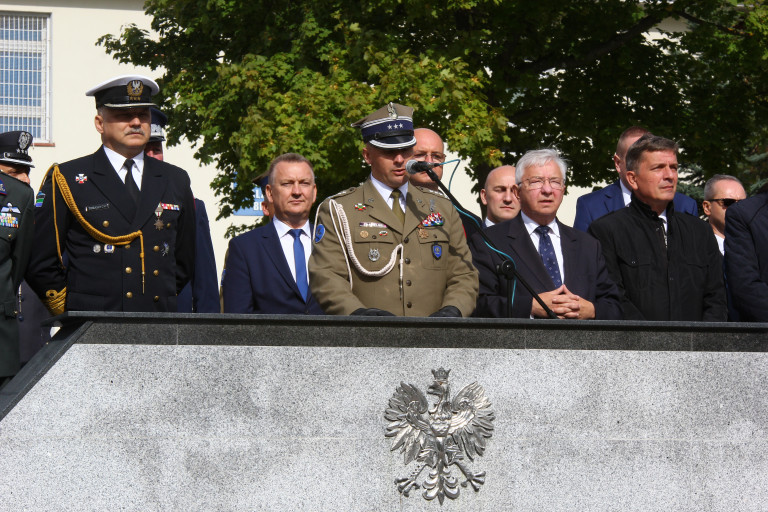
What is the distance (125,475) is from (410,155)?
2.11 meters

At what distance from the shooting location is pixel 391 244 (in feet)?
17.4

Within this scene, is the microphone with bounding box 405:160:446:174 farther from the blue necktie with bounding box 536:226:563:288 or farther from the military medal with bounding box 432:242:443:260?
the blue necktie with bounding box 536:226:563:288

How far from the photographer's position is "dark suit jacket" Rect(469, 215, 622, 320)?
5.62 meters

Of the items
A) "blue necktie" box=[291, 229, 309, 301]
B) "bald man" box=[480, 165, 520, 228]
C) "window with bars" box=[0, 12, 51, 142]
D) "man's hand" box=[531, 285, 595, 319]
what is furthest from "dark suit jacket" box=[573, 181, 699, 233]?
"window with bars" box=[0, 12, 51, 142]

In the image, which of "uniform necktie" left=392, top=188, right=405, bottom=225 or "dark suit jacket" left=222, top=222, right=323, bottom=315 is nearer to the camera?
"uniform necktie" left=392, top=188, right=405, bottom=225

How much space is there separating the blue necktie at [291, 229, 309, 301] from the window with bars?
19.6 meters

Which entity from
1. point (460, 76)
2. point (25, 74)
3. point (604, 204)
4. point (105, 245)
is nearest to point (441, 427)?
point (105, 245)

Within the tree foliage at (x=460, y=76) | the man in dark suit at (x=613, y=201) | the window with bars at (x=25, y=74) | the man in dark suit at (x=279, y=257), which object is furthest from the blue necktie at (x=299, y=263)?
the window with bars at (x=25, y=74)

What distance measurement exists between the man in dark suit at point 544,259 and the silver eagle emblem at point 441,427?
0.96 meters

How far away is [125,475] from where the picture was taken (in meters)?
4.21

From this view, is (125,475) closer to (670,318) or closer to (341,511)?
(341,511)

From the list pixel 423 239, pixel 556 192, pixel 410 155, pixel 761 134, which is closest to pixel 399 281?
pixel 423 239

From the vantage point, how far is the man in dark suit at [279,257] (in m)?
6.12

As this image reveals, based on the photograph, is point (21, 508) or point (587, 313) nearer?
point (21, 508)
